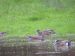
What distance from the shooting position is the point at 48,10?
2.54m

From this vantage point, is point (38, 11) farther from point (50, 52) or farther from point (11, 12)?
point (50, 52)

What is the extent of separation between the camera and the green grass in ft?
8.17

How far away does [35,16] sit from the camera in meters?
2.52

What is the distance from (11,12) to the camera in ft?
8.31

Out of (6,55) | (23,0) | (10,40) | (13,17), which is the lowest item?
(6,55)

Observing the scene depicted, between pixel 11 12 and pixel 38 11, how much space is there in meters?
0.32

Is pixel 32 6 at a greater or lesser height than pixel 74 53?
greater

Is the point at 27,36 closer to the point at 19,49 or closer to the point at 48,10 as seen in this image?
the point at 19,49

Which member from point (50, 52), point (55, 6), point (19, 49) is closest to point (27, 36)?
point (19, 49)

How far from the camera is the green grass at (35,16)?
2.49 m

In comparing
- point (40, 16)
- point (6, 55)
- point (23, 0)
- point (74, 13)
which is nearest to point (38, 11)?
point (40, 16)

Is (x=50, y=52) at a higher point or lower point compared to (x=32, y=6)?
lower

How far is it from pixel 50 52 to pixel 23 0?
27.8 inches

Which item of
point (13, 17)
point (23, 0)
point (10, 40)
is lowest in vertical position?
point (10, 40)
